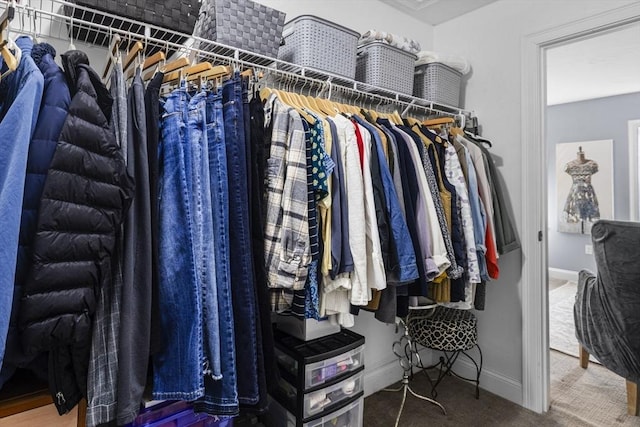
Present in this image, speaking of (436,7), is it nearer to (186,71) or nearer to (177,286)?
(186,71)

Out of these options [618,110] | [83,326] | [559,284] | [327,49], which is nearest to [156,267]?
[83,326]

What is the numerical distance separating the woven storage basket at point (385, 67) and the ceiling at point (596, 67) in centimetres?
132

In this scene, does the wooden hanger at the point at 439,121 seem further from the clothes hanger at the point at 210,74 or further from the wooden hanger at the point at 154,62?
the wooden hanger at the point at 154,62

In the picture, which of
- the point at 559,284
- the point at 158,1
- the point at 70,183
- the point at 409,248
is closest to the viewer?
the point at 70,183

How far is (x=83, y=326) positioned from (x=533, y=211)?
222cm

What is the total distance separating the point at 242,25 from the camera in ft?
4.43

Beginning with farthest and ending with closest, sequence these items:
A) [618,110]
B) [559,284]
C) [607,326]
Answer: [559,284], [618,110], [607,326]

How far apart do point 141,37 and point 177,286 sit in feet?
2.58

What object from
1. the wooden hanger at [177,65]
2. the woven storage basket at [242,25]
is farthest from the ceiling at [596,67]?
the wooden hanger at [177,65]

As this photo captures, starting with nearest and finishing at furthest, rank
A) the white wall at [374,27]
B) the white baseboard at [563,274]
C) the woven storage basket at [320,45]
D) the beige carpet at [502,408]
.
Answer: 1. the woven storage basket at [320,45]
2. the beige carpet at [502,408]
3. the white wall at [374,27]
4. the white baseboard at [563,274]

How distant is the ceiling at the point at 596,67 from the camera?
3.01 meters

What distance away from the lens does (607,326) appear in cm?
196

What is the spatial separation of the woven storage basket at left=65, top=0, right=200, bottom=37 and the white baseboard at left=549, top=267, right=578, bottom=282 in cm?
578

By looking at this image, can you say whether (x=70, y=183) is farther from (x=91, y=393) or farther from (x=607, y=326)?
(x=607, y=326)
